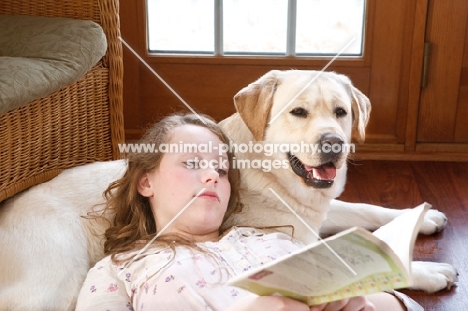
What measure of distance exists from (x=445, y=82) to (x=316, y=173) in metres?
1.28

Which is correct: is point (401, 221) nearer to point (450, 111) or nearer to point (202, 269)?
point (202, 269)

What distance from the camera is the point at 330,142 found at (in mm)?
1413

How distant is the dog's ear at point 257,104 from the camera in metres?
1.54

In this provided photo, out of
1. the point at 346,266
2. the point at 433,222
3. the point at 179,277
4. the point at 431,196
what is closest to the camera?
the point at 346,266

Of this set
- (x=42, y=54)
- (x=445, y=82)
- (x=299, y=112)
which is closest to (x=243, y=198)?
(x=299, y=112)

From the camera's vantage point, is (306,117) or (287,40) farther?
(287,40)

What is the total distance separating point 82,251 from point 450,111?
1.72 m

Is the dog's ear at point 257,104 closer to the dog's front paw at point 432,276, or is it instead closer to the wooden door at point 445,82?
the dog's front paw at point 432,276

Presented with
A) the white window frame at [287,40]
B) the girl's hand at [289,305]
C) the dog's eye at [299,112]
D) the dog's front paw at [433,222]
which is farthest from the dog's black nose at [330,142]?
the white window frame at [287,40]

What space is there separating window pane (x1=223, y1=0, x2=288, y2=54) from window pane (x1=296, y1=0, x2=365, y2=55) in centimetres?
8

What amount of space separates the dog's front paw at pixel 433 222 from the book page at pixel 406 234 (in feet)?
3.36

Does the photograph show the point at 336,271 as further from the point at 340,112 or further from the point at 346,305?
the point at 340,112

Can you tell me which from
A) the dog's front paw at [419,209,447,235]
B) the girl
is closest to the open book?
the girl

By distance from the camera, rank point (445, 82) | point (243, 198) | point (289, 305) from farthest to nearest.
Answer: point (445, 82)
point (243, 198)
point (289, 305)
